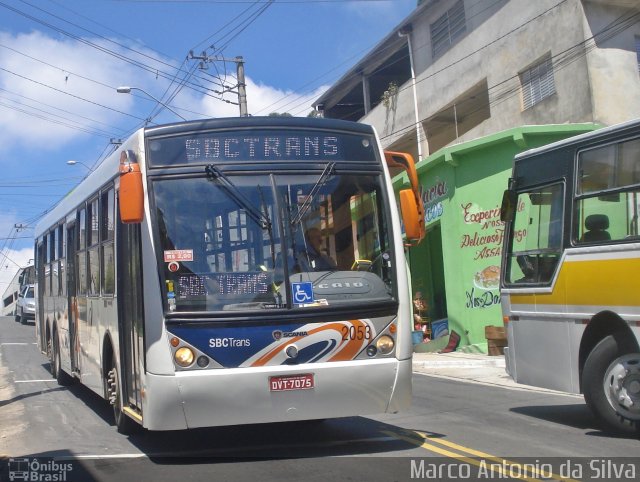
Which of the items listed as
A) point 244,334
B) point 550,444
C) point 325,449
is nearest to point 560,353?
point 550,444

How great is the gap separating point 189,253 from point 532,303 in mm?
4371

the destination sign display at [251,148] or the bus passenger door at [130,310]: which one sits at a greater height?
the destination sign display at [251,148]

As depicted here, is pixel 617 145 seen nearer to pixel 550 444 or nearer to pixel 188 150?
pixel 550 444

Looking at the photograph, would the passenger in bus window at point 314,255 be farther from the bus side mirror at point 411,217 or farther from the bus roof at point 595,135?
the bus roof at point 595,135

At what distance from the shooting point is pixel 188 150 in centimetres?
705

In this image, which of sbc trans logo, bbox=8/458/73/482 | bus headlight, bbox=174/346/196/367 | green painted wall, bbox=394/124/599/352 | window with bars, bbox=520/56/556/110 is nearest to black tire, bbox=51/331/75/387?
sbc trans logo, bbox=8/458/73/482

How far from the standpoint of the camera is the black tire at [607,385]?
766 cm

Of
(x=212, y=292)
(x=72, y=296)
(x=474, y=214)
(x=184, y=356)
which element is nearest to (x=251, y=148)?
(x=212, y=292)

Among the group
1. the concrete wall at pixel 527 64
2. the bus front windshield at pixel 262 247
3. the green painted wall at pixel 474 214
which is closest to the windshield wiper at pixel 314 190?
the bus front windshield at pixel 262 247

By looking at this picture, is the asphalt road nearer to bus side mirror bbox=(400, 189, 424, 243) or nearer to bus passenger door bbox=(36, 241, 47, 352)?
bus side mirror bbox=(400, 189, 424, 243)

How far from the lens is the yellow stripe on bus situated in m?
7.46

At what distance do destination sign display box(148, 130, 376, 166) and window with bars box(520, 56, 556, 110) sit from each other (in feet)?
42.7

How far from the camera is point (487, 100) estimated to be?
23.0 metres

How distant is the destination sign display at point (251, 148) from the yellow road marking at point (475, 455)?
296 cm
